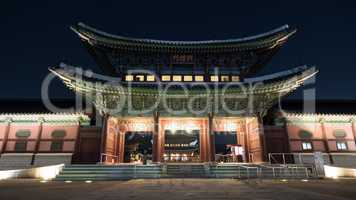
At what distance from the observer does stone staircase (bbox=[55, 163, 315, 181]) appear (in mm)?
13086

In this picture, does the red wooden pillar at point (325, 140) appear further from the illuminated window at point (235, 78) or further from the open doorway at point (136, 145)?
the open doorway at point (136, 145)

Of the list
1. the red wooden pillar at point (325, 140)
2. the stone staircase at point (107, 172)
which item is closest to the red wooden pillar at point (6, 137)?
the stone staircase at point (107, 172)

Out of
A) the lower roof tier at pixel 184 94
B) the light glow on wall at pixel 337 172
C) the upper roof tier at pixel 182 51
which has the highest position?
the upper roof tier at pixel 182 51

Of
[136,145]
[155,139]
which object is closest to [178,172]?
[155,139]

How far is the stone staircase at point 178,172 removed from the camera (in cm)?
1309

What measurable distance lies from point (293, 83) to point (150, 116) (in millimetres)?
10427

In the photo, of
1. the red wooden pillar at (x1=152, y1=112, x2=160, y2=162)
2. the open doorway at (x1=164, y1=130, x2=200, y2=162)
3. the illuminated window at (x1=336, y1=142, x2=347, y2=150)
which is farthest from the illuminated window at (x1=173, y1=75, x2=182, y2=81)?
the illuminated window at (x1=336, y1=142, x2=347, y2=150)

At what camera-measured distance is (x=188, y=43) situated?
60.8 feet

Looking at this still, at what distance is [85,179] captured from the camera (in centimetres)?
1277

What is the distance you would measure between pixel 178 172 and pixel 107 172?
4.15 meters

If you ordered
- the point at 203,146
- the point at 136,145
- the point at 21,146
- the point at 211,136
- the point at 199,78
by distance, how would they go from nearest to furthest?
the point at 211,136 → the point at 21,146 → the point at 199,78 → the point at 203,146 → the point at 136,145

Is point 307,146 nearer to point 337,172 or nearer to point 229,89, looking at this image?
point 337,172

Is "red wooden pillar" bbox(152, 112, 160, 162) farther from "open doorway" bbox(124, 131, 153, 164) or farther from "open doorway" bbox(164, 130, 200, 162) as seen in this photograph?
"open doorway" bbox(124, 131, 153, 164)

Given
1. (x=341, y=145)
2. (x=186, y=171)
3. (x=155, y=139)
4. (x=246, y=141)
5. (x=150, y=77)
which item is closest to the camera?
(x=186, y=171)
